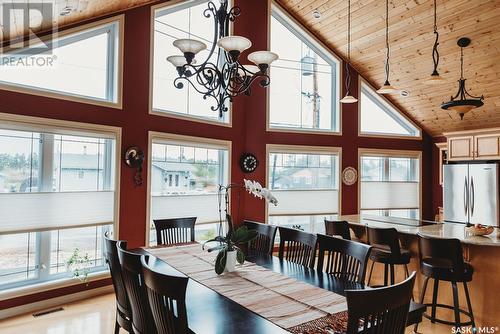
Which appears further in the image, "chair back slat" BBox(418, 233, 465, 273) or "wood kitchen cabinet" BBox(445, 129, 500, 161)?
"wood kitchen cabinet" BBox(445, 129, 500, 161)

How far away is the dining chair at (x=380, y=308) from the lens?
4.18 ft

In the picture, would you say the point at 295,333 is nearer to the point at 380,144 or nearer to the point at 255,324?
the point at 255,324

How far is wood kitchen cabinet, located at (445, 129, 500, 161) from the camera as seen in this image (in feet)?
17.7

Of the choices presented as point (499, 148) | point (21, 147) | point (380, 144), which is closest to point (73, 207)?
point (21, 147)

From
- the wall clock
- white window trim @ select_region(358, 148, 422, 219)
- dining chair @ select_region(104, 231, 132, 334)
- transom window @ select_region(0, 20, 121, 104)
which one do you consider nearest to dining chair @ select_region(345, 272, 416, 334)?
dining chair @ select_region(104, 231, 132, 334)

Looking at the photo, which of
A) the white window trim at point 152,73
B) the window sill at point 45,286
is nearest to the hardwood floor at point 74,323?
the window sill at point 45,286

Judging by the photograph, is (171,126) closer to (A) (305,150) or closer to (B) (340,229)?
(A) (305,150)

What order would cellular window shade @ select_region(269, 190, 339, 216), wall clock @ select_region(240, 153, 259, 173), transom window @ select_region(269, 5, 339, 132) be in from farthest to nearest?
transom window @ select_region(269, 5, 339, 132)
cellular window shade @ select_region(269, 190, 339, 216)
wall clock @ select_region(240, 153, 259, 173)

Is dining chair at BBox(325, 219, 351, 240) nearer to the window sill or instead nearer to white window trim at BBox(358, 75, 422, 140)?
the window sill

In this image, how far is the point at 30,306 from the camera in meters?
3.64

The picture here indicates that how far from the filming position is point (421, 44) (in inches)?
203

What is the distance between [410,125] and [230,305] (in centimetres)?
647

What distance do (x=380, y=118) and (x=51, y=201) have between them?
236 inches

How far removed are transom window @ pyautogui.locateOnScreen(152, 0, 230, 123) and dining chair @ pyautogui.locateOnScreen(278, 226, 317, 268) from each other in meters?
2.71
